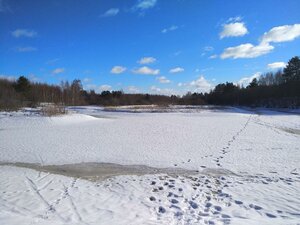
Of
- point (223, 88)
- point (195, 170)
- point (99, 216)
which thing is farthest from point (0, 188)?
point (223, 88)

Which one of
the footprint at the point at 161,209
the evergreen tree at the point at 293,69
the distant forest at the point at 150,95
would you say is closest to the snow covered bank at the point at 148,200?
the footprint at the point at 161,209

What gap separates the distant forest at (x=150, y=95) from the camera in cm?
4872

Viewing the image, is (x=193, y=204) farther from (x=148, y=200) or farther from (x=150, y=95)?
(x=150, y=95)

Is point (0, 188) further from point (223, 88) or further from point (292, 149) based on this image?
point (223, 88)

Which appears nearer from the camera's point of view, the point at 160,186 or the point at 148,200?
the point at 148,200

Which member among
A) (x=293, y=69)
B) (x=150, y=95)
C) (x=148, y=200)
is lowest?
(x=148, y=200)

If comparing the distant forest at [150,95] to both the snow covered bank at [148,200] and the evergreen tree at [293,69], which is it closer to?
the evergreen tree at [293,69]

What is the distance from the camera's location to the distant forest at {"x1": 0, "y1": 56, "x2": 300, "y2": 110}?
4872cm

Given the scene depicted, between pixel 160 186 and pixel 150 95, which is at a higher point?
pixel 150 95

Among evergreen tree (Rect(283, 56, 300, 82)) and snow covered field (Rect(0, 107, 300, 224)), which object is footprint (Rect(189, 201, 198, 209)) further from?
evergreen tree (Rect(283, 56, 300, 82))

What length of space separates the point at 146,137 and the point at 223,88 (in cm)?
9078

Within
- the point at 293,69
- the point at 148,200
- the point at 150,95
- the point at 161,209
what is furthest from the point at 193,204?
the point at 150,95

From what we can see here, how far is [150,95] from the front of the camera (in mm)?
108312

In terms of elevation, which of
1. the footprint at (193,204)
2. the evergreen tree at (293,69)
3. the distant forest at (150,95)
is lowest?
the footprint at (193,204)
